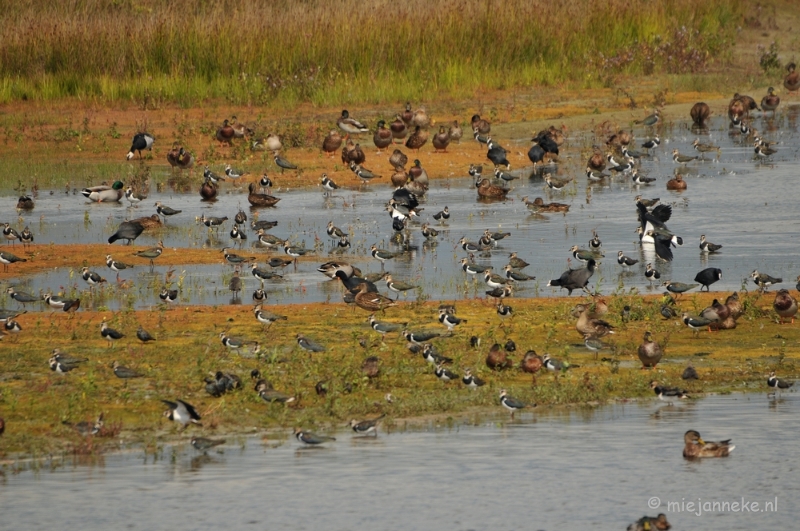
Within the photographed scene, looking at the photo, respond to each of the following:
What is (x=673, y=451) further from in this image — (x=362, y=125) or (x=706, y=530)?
(x=362, y=125)

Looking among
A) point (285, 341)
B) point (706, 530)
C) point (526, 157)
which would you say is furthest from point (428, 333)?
point (526, 157)

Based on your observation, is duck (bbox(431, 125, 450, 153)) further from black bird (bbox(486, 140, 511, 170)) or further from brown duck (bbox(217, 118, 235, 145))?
brown duck (bbox(217, 118, 235, 145))

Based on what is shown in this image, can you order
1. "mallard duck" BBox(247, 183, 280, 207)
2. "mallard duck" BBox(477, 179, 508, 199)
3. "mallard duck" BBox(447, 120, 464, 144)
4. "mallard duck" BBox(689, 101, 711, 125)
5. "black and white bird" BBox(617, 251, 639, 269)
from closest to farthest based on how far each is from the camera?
"black and white bird" BBox(617, 251, 639, 269), "mallard duck" BBox(247, 183, 280, 207), "mallard duck" BBox(477, 179, 508, 199), "mallard duck" BBox(447, 120, 464, 144), "mallard duck" BBox(689, 101, 711, 125)

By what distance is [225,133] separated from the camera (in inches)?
1465

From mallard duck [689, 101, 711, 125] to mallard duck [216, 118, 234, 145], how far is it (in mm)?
13637

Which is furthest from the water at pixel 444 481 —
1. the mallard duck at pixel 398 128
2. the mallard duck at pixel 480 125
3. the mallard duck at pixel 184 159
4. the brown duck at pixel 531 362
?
the mallard duck at pixel 480 125

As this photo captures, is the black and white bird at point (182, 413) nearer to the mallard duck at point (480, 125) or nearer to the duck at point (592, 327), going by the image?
the duck at point (592, 327)

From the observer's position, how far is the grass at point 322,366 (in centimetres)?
1523

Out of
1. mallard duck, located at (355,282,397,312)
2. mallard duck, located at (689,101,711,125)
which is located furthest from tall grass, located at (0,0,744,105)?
mallard duck, located at (355,282,397,312)

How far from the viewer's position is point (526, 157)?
37.1 m

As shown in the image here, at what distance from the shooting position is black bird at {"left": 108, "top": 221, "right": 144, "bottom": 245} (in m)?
26.3

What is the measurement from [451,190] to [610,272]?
986 centimetres

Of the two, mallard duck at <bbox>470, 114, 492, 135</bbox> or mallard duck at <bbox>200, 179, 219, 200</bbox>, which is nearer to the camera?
mallard duck at <bbox>200, 179, 219, 200</bbox>

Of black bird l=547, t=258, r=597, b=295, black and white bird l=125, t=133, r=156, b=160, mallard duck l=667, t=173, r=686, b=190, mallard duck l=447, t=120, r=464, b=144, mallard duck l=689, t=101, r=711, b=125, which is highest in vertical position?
mallard duck l=689, t=101, r=711, b=125
